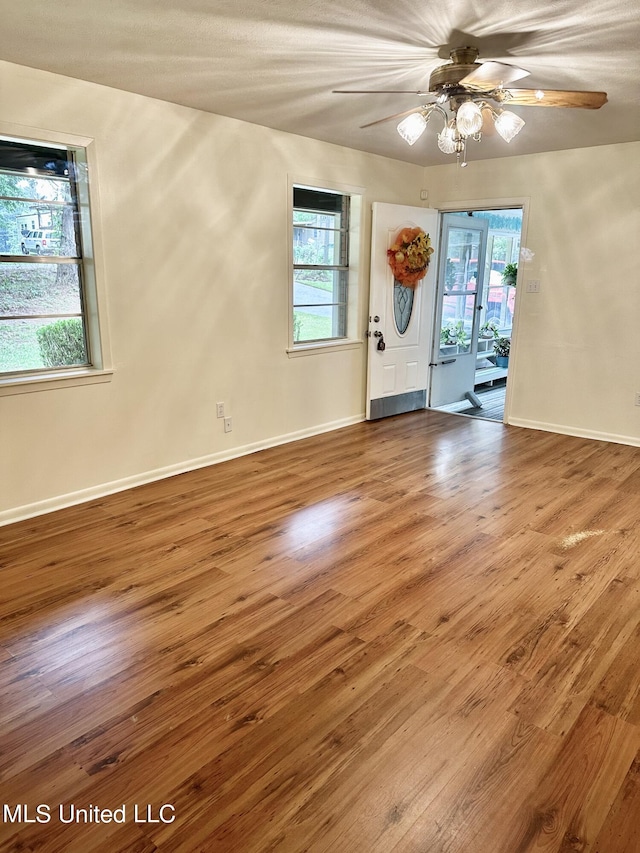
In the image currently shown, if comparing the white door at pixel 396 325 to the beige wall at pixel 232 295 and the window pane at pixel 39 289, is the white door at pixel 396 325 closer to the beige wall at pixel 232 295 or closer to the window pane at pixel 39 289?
the beige wall at pixel 232 295

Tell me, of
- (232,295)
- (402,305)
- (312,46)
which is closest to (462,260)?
(402,305)

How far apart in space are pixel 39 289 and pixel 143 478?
1.38 metres

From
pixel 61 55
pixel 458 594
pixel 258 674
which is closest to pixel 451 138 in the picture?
pixel 61 55

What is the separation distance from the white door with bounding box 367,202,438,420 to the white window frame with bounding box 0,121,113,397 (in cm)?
260

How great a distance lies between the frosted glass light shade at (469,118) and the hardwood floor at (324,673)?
6.81ft

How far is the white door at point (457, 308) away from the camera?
6180mm

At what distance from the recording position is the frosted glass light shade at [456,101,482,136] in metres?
2.62

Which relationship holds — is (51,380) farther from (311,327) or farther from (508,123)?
(508,123)

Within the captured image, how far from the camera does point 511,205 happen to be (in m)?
5.36

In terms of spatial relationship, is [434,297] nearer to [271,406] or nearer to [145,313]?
[271,406]

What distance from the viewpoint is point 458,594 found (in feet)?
8.83

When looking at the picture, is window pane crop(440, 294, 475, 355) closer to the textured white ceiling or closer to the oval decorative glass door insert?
the oval decorative glass door insert

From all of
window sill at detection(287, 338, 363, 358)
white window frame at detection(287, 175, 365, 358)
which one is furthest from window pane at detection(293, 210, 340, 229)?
window sill at detection(287, 338, 363, 358)

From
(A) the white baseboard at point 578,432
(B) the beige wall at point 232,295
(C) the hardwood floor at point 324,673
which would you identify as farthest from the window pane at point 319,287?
(A) the white baseboard at point 578,432
